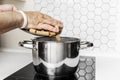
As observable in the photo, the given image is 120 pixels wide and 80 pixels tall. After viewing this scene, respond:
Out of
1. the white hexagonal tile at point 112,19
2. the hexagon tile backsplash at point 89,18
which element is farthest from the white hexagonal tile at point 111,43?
the white hexagonal tile at point 112,19

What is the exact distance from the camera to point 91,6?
114cm

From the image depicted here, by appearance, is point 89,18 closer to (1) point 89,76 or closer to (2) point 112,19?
(2) point 112,19

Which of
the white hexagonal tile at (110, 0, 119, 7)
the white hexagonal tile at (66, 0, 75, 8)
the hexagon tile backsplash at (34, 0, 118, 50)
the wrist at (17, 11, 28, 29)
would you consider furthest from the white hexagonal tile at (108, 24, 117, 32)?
the wrist at (17, 11, 28, 29)

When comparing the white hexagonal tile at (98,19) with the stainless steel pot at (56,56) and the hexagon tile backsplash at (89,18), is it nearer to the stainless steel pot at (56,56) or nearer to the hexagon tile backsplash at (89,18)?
the hexagon tile backsplash at (89,18)

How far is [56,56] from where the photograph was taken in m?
0.80

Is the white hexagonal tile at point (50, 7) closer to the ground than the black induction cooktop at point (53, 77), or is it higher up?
higher up

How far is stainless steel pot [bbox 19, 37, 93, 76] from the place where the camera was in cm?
79

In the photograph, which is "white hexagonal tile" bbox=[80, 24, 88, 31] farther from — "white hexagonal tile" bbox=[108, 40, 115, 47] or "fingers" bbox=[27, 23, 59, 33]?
"fingers" bbox=[27, 23, 59, 33]

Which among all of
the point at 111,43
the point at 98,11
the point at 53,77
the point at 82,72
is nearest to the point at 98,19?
the point at 98,11

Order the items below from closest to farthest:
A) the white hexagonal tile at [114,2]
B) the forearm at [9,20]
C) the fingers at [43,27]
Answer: the forearm at [9,20], the fingers at [43,27], the white hexagonal tile at [114,2]

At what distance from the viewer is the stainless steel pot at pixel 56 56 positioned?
0.79 m

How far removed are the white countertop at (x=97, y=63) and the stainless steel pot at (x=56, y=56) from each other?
0.12 m

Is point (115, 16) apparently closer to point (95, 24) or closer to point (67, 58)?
point (95, 24)

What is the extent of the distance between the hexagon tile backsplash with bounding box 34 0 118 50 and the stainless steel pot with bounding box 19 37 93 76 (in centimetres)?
35
